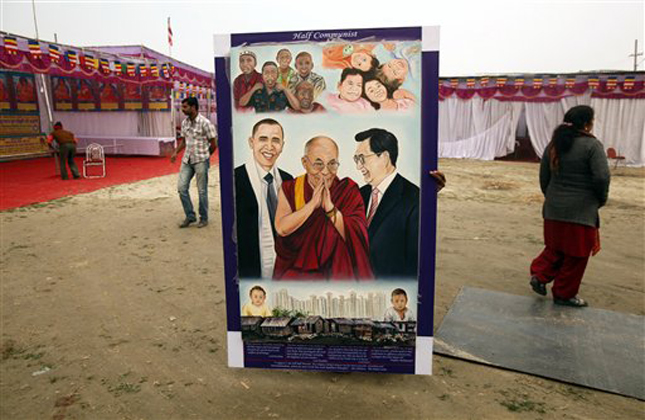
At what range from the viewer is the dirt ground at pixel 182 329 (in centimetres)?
235

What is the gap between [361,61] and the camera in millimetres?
2098

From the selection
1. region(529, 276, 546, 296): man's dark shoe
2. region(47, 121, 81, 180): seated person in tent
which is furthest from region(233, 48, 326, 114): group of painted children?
region(47, 121, 81, 180): seated person in tent

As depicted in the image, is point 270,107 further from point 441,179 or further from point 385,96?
point 441,179

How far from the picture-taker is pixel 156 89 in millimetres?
15516

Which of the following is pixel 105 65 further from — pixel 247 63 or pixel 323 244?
pixel 323 244

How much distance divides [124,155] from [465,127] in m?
11.9

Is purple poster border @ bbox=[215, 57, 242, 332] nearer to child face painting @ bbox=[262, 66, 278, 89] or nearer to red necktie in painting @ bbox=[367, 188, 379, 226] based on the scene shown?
child face painting @ bbox=[262, 66, 278, 89]

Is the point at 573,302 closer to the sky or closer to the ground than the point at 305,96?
closer to the ground

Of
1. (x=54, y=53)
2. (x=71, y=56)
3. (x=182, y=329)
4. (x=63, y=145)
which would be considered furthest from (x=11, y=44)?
(x=182, y=329)

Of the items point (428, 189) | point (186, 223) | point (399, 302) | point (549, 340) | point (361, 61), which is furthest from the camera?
point (186, 223)

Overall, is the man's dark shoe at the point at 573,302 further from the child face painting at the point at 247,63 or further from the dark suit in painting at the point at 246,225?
the child face painting at the point at 247,63

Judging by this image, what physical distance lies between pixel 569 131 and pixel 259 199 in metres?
2.58

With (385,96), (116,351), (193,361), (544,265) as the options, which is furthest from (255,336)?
(544,265)

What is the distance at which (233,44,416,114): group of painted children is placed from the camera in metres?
2.10
